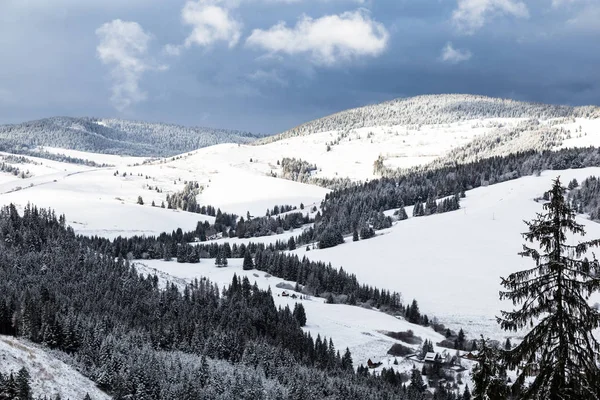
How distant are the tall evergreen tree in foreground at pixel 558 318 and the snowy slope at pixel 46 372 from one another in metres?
64.0

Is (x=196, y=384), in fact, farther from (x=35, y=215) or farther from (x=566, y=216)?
(x=35, y=215)

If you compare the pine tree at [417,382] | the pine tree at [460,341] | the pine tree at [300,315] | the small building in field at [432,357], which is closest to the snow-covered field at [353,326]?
the pine tree at [300,315]

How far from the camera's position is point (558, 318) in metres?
18.6

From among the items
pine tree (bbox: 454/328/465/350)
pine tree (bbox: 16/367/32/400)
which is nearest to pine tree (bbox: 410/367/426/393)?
pine tree (bbox: 454/328/465/350)

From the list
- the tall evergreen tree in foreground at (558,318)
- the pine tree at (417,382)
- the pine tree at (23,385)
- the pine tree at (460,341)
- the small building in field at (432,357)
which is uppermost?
the tall evergreen tree in foreground at (558,318)

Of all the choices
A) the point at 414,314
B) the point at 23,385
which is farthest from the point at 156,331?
the point at 414,314

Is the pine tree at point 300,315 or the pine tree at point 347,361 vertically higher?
the pine tree at point 300,315

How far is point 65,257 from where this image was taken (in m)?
167

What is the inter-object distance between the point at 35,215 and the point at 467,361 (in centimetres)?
13835

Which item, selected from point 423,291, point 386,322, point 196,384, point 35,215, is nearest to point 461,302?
point 423,291

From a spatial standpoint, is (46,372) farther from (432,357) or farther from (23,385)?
(432,357)

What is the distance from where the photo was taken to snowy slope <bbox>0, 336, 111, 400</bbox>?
233 ft

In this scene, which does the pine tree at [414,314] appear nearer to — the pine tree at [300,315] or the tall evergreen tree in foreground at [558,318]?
the pine tree at [300,315]

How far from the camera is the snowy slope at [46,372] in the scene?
71000 millimetres
